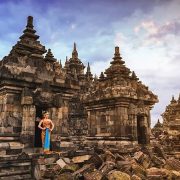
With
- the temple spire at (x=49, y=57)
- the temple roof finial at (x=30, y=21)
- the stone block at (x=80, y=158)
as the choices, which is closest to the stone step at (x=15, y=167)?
the stone block at (x=80, y=158)

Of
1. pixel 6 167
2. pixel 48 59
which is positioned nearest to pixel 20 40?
pixel 48 59

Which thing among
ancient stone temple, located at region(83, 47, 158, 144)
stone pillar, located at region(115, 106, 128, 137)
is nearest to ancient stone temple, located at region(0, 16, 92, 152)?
ancient stone temple, located at region(83, 47, 158, 144)

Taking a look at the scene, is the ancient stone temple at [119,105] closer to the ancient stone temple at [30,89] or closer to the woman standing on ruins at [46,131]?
the ancient stone temple at [30,89]

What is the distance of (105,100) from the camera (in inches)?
509

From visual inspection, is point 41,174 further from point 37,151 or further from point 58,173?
Result: point 37,151

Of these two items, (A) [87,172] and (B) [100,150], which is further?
(B) [100,150]

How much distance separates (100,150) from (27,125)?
10.4ft

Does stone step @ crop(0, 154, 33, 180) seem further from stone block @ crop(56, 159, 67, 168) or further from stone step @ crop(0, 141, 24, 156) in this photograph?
stone block @ crop(56, 159, 67, 168)

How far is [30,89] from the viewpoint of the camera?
9.83 meters

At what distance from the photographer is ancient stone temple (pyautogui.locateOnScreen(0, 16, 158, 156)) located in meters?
9.33

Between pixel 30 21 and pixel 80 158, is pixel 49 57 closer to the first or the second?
pixel 30 21

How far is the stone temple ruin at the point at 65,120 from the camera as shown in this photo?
325 inches

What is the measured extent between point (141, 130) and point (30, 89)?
663cm

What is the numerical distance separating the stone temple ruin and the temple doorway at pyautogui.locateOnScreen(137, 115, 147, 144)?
53 millimetres
